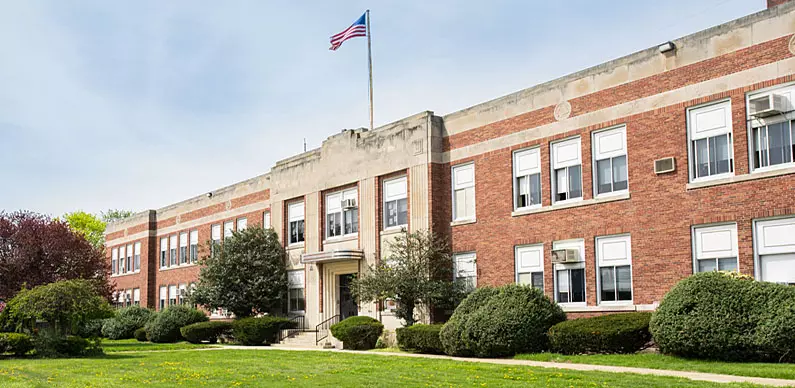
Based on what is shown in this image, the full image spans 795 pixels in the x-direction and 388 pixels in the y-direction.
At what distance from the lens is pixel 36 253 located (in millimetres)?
37000

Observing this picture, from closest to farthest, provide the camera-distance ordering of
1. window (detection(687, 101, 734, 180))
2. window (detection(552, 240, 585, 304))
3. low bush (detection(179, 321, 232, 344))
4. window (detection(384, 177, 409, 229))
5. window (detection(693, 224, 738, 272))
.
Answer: window (detection(693, 224, 738, 272)), window (detection(687, 101, 734, 180)), window (detection(552, 240, 585, 304)), window (detection(384, 177, 409, 229)), low bush (detection(179, 321, 232, 344))

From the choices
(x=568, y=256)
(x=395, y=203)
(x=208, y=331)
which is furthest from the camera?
(x=208, y=331)

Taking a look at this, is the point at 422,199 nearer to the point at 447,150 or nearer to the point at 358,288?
the point at 447,150

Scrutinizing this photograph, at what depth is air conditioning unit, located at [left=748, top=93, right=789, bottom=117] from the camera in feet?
67.8

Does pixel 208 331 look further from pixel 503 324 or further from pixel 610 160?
pixel 610 160

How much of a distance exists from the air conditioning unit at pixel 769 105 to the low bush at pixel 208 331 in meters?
25.0

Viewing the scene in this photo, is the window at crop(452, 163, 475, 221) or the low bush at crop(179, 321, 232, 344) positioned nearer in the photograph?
the window at crop(452, 163, 475, 221)

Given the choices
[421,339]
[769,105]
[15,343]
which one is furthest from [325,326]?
[769,105]

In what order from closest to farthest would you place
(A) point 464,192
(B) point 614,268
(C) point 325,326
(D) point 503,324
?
(D) point 503,324, (B) point 614,268, (A) point 464,192, (C) point 325,326

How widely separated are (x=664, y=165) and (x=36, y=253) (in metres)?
26.9

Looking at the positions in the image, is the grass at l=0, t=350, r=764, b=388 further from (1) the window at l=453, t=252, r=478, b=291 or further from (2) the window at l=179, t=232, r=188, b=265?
(2) the window at l=179, t=232, r=188, b=265

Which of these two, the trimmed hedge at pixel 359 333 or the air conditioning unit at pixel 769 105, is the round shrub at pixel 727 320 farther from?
the trimmed hedge at pixel 359 333

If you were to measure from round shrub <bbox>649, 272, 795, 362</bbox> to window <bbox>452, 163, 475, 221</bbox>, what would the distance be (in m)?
10.7

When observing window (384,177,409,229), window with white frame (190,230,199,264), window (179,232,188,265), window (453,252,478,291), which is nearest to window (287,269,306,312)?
window (384,177,409,229)
